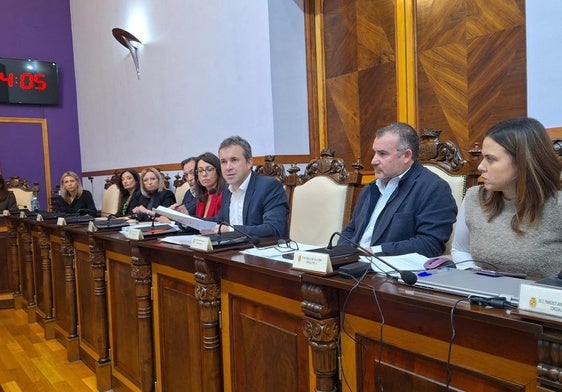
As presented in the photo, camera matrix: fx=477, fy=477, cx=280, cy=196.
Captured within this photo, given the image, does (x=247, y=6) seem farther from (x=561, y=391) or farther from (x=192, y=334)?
(x=561, y=391)

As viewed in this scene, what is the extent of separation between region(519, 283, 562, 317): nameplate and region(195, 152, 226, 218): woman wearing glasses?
219 cm

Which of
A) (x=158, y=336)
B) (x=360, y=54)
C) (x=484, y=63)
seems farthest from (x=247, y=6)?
(x=158, y=336)

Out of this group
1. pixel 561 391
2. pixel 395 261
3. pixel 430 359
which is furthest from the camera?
pixel 395 261

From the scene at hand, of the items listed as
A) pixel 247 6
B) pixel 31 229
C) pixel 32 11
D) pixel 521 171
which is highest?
pixel 32 11

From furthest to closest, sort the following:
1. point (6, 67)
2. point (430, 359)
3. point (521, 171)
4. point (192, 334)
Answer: point (6, 67) → point (192, 334) → point (521, 171) → point (430, 359)

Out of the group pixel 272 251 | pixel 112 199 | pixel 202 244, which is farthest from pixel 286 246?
pixel 112 199

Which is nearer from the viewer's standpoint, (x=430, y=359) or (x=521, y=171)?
(x=430, y=359)

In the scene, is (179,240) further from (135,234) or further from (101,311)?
(101,311)

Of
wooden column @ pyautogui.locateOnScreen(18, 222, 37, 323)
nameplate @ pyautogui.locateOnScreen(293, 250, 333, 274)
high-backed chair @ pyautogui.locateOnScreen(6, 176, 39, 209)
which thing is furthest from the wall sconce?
nameplate @ pyautogui.locateOnScreen(293, 250, 333, 274)

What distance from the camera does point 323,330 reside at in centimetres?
113

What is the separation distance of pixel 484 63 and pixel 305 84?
1.43m

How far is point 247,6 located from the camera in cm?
365

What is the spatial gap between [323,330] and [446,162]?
1136mm

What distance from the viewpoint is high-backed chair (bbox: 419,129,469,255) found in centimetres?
191
